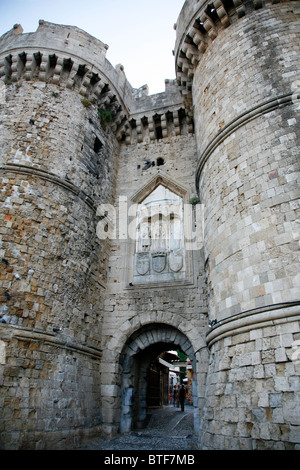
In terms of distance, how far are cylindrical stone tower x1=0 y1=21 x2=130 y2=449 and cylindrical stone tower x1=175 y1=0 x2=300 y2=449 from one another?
2.55 metres

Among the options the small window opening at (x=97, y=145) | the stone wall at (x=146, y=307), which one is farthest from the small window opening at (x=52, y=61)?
the stone wall at (x=146, y=307)

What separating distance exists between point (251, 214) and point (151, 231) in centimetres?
370

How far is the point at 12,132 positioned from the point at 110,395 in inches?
229

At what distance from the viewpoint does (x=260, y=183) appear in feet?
14.8

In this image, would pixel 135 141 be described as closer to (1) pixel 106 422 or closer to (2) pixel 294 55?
(2) pixel 294 55

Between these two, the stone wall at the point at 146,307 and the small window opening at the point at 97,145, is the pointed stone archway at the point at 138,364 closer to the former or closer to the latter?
the stone wall at the point at 146,307

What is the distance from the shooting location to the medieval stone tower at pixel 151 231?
3.92 metres

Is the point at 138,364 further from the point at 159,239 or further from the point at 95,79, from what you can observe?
the point at 95,79

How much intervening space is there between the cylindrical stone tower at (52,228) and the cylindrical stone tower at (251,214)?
2551 mm

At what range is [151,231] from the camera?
25.8 ft

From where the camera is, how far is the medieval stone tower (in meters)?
3.92

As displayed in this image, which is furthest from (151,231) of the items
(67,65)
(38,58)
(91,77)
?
(38,58)

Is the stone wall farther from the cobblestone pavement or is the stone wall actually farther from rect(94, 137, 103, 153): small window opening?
rect(94, 137, 103, 153): small window opening
